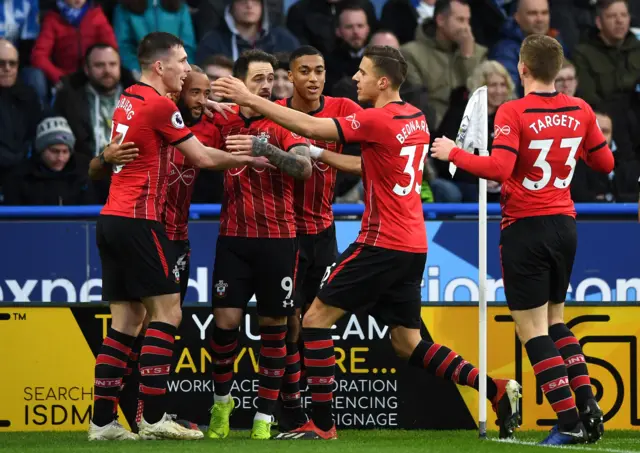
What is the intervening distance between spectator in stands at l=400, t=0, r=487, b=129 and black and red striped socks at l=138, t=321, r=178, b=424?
5173mm

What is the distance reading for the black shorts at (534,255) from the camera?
750 centimetres

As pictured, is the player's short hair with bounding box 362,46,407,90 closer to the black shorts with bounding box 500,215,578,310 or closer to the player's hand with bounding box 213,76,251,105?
the player's hand with bounding box 213,76,251,105

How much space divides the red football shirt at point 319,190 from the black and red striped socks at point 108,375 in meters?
1.43

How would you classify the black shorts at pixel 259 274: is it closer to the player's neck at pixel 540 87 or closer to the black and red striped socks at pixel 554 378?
the black and red striped socks at pixel 554 378

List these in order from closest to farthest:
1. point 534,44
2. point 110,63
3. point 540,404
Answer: point 534,44
point 540,404
point 110,63

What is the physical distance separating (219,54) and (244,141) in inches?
178

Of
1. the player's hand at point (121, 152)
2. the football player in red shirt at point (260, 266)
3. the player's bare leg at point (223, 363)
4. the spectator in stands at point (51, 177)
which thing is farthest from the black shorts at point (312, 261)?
the spectator in stands at point (51, 177)

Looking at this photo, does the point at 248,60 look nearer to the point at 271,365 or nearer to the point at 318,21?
the point at 271,365

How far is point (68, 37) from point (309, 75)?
4.55m

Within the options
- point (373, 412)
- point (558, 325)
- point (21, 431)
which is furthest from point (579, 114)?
point (21, 431)

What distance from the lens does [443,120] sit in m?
12.2

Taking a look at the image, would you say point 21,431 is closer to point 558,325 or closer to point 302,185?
point 302,185

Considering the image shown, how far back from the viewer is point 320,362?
7879 mm

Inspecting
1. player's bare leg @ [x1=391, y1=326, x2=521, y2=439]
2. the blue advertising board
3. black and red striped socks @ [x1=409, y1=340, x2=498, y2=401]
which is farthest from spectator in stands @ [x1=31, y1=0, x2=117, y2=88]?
black and red striped socks @ [x1=409, y1=340, x2=498, y2=401]
